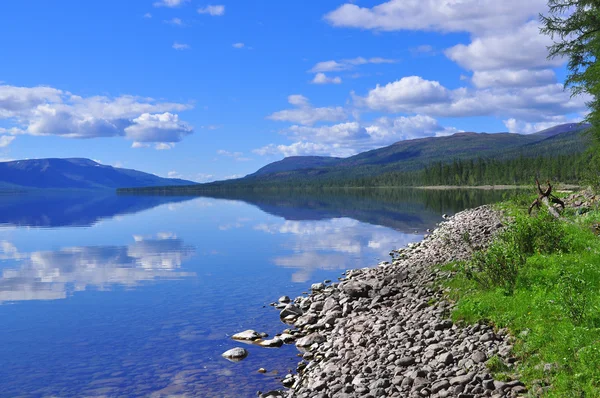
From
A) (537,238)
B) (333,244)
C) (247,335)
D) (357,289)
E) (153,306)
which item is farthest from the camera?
(333,244)

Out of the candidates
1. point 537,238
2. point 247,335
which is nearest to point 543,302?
point 537,238

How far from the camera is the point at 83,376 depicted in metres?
16.0

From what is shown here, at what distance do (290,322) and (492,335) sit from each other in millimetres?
9916

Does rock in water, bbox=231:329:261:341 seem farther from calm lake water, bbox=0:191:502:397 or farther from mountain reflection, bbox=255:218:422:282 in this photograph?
mountain reflection, bbox=255:218:422:282

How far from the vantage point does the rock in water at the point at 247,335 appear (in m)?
18.9

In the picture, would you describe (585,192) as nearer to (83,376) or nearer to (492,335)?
(492,335)

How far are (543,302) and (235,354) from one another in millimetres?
9853

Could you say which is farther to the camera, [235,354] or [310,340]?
[310,340]

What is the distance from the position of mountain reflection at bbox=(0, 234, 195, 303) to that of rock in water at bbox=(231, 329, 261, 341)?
1336 cm

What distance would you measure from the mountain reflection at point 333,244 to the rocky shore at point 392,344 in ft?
30.7

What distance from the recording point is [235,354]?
17062 mm

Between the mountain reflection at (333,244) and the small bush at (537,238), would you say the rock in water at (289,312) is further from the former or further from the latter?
the small bush at (537,238)

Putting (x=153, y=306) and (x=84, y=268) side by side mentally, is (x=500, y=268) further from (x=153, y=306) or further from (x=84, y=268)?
(x=84, y=268)

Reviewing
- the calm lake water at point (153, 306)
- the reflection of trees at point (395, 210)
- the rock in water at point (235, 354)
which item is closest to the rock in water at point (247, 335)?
the calm lake water at point (153, 306)
